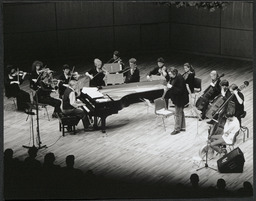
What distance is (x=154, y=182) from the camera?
1315cm

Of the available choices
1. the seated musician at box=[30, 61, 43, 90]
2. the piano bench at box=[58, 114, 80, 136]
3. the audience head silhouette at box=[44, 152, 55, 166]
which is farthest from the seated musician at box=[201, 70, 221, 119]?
the seated musician at box=[30, 61, 43, 90]

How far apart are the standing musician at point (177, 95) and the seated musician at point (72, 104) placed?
1805 mm

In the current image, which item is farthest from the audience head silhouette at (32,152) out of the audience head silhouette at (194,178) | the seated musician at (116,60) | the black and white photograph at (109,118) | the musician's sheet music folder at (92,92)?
the audience head silhouette at (194,178)

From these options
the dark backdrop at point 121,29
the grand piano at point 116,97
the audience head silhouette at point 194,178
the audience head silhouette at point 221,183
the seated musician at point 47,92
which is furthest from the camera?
the dark backdrop at point 121,29

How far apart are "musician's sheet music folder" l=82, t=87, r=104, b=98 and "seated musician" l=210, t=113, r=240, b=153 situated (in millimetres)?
2467

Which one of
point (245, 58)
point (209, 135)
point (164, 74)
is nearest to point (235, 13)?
point (245, 58)

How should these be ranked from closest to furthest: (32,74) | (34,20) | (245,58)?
(32,74)
(34,20)
(245,58)

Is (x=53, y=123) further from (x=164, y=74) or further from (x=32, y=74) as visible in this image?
(x=164, y=74)

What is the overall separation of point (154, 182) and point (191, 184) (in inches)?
28.3

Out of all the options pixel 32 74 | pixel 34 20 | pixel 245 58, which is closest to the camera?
pixel 32 74

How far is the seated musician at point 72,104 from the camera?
13992 mm

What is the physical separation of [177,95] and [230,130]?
4.88 ft

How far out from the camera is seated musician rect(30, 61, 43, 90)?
14.3 m

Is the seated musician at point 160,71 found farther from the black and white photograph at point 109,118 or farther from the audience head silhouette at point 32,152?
the audience head silhouette at point 32,152
